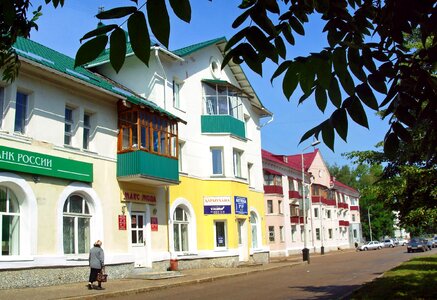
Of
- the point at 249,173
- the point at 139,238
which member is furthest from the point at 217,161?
the point at 139,238

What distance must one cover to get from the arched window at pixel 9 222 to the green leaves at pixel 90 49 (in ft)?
49.9

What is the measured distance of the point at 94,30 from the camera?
225 cm

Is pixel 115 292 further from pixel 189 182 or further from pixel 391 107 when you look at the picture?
pixel 391 107

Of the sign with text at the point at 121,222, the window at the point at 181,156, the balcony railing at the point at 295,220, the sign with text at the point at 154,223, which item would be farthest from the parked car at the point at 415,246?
the sign with text at the point at 121,222

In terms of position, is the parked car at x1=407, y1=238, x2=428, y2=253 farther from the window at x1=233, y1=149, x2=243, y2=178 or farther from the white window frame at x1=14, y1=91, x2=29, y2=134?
the white window frame at x1=14, y1=91, x2=29, y2=134

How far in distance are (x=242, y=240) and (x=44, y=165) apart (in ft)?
49.0

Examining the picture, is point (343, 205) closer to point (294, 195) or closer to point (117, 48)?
point (294, 195)

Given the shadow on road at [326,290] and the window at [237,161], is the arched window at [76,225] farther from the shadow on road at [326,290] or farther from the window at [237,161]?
the window at [237,161]

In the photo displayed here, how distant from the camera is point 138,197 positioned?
22.3 m

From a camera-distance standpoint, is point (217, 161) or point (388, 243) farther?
point (388, 243)

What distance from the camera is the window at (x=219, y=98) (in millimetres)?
28984

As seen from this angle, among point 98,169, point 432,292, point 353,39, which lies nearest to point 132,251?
point 98,169

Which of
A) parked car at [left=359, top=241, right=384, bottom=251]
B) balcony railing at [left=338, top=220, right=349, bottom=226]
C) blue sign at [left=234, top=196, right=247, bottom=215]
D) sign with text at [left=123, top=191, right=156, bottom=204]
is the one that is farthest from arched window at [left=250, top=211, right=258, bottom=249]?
balcony railing at [left=338, top=220, right=349, bottom=226]

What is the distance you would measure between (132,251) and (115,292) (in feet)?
20.8
